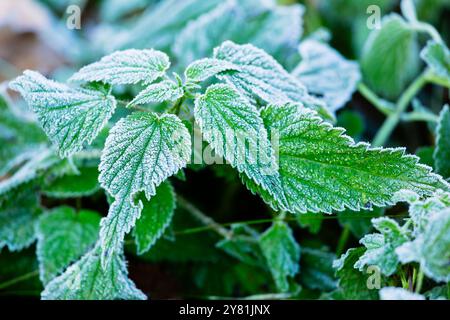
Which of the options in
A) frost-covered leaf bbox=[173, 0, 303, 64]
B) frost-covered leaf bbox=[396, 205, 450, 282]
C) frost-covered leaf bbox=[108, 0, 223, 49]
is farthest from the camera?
frost-covered leaf bbox=[108, 0, 223, 49]

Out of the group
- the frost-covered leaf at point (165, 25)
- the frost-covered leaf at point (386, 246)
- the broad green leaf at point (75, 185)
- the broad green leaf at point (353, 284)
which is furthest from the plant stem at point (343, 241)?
the frost-covered leaf at point (165, 25)

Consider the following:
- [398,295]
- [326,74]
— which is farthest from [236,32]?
[398,295]

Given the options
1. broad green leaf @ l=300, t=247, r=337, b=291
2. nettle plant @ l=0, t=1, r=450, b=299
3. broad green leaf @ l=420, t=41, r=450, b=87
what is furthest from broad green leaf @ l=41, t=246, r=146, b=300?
broad green leaf @ l=420, t=41, r=450, b=87

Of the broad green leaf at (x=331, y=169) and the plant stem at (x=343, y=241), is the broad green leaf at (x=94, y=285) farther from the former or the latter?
the plant stem at (x=343, y=241)

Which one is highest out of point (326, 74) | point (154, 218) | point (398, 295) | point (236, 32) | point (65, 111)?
point (236, 32)

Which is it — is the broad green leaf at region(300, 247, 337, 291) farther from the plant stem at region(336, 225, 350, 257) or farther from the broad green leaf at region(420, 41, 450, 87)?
the broad green leaf at region(420, 41, 450, 87)

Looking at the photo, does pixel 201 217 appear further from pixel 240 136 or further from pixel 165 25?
pixel 165 25
